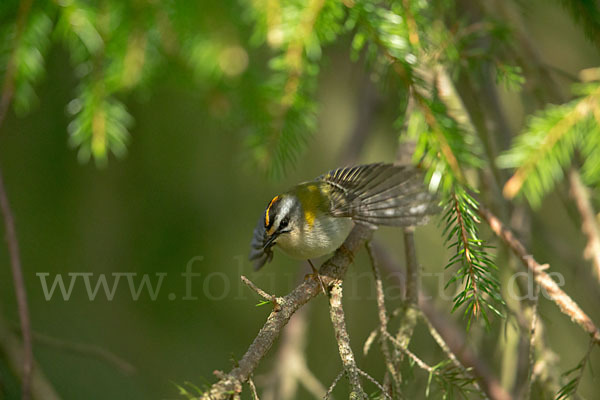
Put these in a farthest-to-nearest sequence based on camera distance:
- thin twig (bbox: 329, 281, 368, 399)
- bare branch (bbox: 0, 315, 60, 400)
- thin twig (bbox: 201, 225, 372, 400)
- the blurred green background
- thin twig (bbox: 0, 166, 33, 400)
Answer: the blurred green background, bare branch (bbox: 0, 315, 60, 400), thin twig (bbox: 0, 166, 33, 400), thin twig (bbox: 329, 281, 368, 399), thin twig (bbox: 201, 225, 372, 400)

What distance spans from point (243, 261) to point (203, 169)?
0.51m

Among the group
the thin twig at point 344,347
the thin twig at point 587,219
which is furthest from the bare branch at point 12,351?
the thin twig at point 587,219

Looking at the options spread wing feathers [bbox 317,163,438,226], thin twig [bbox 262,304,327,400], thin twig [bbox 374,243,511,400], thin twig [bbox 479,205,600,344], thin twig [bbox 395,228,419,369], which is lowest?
thin twig [bbox 262,304,327,400]

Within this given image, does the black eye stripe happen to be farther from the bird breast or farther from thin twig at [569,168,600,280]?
thin twig at [569,168,600,280]

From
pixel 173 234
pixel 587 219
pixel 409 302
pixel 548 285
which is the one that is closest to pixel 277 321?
pixel 409 302

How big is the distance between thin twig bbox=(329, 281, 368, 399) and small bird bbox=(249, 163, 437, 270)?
319mm

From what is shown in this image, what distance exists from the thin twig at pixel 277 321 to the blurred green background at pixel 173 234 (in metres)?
0.74

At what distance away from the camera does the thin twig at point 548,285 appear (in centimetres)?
110

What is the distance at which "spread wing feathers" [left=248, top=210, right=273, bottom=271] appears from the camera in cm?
175

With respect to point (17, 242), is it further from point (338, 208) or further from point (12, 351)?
point (338, 208)

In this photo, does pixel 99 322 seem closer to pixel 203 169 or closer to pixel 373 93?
pixel 203 169

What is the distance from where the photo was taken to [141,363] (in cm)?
263

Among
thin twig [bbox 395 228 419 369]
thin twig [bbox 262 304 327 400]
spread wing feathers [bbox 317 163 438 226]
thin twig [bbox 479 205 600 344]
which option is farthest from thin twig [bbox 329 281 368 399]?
thin twig [bbox 262 304 327 400]

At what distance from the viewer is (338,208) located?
172cm
